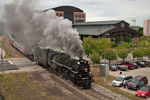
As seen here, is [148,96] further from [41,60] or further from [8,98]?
[41,60]

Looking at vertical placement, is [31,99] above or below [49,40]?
below

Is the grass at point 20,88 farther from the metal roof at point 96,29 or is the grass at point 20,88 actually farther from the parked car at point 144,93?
the metal roof at point 96,29

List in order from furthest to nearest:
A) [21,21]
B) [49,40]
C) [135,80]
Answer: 1. [21,21]
2. [49,40]
3. [135,80]

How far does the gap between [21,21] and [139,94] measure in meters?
24.1

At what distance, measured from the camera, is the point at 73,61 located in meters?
19.5

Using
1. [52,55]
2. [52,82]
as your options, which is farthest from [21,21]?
[52,82]

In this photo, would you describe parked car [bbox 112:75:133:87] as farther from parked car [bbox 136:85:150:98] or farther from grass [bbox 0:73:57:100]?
grass [bbox 0:73:57:100]

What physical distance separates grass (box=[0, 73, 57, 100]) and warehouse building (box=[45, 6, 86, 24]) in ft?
263

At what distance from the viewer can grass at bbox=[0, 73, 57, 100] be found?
53.9 ft

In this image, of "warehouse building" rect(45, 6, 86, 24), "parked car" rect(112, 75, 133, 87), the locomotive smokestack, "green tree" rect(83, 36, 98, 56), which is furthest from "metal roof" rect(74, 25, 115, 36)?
"parked car" rect(112, 75, 133, 87)

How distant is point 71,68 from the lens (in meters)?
19.5

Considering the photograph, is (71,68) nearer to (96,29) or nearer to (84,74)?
(84,74)

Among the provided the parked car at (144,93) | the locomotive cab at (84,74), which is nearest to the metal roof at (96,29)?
the locomotive cab at (84,74)

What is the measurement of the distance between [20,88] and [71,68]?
19.7ft
